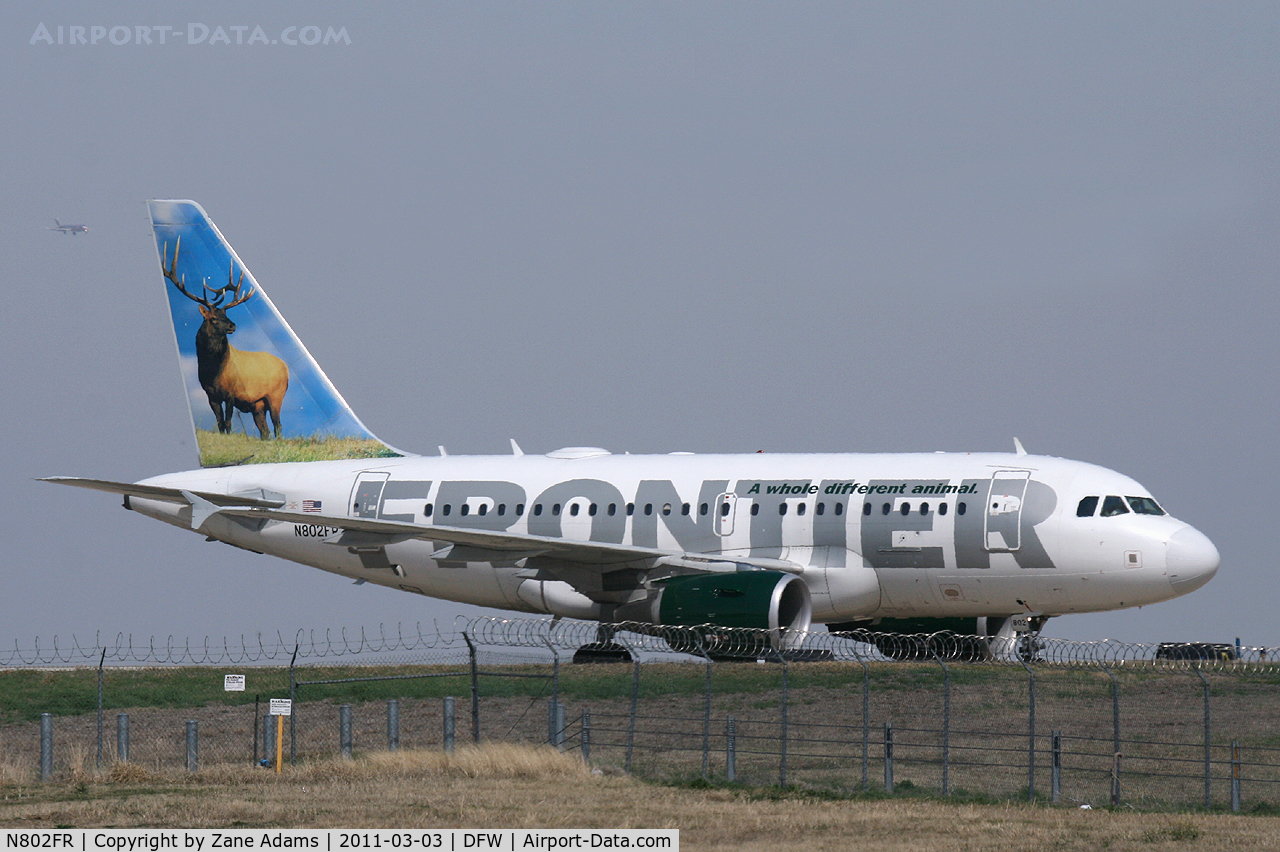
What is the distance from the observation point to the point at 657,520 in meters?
30.8

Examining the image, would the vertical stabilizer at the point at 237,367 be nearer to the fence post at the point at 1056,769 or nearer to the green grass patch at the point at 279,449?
the green grass patch at the point at 279,449

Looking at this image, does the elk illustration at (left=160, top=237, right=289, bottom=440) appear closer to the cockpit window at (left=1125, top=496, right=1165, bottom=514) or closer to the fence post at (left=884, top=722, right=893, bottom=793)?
the cockpit window at (left=1125, top=496, right=1165, bottom=514)

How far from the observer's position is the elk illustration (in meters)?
36.8

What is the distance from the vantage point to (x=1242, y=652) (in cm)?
1892

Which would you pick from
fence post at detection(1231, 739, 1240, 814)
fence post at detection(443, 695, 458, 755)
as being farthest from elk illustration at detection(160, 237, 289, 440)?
fence post at detection(1231, 739, 1240, 814)

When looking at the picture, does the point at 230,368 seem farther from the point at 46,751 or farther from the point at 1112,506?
the point at 1112,506

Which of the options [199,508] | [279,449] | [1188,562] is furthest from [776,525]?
[279,449]

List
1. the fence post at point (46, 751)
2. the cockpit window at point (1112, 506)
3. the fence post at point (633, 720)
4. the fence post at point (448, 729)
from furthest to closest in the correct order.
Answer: the cockpit window at point (1112, 506) < the fence post at point (448, 729) < the fence post at point (46, 751) < the fence post at point (633, 720)

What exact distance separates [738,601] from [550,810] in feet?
37.3

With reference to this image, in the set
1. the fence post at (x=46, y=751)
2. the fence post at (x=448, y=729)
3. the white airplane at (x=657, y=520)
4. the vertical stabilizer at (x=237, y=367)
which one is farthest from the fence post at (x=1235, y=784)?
the vertical stabilizer at (x=237, y=367)

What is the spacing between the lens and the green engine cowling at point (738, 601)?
1059 inches

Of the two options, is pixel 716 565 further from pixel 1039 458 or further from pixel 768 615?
pixel 1039 458

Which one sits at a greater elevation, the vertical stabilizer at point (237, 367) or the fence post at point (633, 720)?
the vertical stabilizer at point (237, 367)

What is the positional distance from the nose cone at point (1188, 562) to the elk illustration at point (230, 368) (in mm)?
19213
